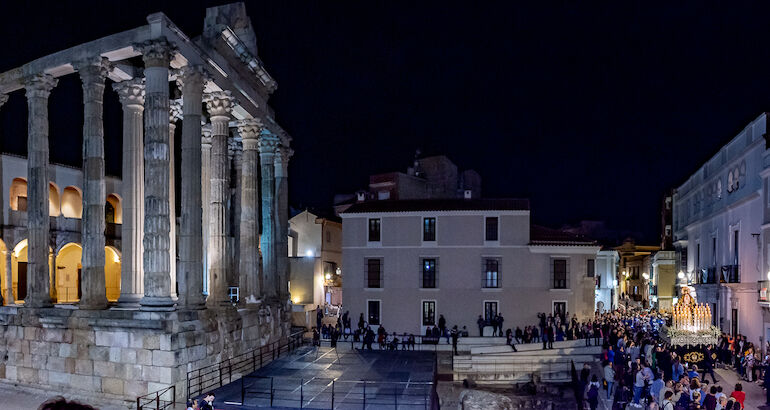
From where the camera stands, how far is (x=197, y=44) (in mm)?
20266

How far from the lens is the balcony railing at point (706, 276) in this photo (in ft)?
100

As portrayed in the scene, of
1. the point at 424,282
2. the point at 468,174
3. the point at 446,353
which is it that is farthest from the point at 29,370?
the point at 468,174

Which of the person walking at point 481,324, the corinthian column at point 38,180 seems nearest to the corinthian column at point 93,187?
the corinthian column at point 38,180

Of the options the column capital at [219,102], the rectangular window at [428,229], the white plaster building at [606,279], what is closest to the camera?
the column capital at [219,102]

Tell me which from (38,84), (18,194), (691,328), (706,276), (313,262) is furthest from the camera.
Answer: (313,262)

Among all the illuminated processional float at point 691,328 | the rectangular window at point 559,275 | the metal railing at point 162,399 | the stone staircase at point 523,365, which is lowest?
the stone staircase at point 523,365

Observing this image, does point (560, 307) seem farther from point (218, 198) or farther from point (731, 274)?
point (218, 198)

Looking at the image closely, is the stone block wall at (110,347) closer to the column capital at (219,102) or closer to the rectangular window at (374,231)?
the column capital at (219,102)

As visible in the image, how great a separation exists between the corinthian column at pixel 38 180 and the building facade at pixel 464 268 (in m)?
17.9

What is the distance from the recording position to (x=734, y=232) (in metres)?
27.8

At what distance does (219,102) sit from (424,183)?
30239mm

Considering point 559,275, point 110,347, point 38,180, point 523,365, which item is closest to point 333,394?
point 110,347

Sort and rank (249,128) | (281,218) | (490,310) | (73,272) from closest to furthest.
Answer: (249,128) → (281,218) → (73,272) → (490,310)

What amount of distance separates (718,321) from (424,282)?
14893mm
